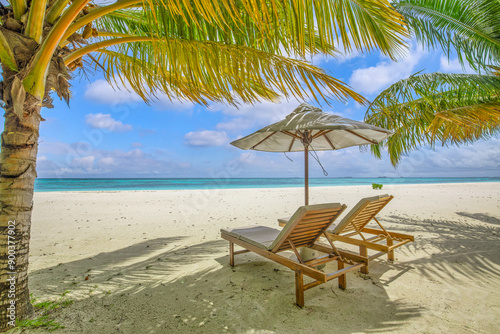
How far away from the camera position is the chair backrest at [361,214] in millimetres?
3184

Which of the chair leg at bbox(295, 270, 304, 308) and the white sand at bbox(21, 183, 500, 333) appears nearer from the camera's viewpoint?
the white sand at bbox(21, 183, 500, 333)

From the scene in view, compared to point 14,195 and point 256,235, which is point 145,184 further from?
point 14,195

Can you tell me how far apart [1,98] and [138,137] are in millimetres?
48664

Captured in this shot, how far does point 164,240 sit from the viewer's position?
4.64m

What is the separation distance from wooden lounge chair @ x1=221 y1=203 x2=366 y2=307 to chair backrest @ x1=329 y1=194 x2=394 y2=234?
59cm

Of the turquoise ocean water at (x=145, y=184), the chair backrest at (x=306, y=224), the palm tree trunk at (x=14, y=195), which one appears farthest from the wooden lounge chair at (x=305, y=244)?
the turquoise ocean water at (x=145, y=184)

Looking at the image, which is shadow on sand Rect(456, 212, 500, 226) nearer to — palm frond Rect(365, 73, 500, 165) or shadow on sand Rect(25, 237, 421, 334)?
palm frond Rect(365, 73, 500, 165)

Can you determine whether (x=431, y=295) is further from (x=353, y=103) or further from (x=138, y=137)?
(x=138, y=137)

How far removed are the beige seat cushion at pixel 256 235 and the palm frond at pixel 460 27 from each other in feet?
13.8

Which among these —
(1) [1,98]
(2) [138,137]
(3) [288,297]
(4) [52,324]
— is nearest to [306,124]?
(3) [288,297]

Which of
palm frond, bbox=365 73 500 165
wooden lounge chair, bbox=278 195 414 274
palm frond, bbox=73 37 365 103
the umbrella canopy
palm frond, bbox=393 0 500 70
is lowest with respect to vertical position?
wooden lounge chair, bbox=278 195 414 274

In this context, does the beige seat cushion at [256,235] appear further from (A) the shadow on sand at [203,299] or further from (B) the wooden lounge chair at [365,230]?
(B) the wooden lounge chair at [365,230]

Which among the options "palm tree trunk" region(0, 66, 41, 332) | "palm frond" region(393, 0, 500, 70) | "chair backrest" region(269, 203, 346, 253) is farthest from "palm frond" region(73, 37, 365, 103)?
"palm frond" region(393, 0, 500, 70)

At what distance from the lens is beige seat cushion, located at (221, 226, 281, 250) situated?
111 inches
